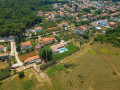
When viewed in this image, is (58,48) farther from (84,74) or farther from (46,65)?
(84,74)

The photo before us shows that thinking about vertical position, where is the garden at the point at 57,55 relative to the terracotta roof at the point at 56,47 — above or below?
below

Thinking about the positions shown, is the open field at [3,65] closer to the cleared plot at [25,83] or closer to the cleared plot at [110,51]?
the cleared plot at [25,83]

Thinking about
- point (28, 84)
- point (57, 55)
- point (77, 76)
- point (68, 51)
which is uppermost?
point (68, 51)

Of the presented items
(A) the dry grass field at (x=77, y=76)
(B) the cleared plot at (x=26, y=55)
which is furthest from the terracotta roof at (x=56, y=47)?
(B) the cleared plot at (x=26, y=55)

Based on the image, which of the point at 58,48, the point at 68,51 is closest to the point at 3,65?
the point at 58,48

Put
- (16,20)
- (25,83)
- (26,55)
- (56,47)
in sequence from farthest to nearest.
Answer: (16,20) → (56,47) → (26,55) → (25,83)

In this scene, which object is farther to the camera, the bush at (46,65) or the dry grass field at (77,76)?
the bush at (46,65)
